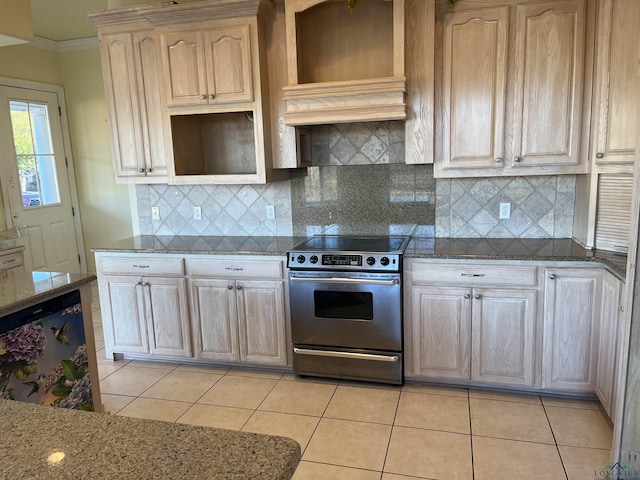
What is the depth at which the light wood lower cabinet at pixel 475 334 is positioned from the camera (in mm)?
2730

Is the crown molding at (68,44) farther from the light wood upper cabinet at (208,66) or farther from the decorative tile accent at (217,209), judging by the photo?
the light wood upper cabinet at (208,66)

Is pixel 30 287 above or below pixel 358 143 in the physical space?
below

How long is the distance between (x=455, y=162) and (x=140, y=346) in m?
2.52

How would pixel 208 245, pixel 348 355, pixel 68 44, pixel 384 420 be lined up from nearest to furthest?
pixel 384 420
pixel 348 355
pixel 208 245
pixel 68 44

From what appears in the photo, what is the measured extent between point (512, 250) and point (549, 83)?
3.23 ft

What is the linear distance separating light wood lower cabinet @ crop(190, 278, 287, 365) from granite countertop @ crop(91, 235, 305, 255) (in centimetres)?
20

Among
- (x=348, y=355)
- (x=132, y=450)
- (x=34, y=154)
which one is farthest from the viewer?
(x=34, y=154)

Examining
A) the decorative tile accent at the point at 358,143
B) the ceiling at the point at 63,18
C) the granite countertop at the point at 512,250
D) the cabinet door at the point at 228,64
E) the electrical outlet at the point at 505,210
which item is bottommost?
the granite countertop at the point at 512,250

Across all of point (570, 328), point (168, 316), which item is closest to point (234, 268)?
point (168, 316)

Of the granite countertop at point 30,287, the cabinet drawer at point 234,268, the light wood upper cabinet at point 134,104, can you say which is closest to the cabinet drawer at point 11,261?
the light wood upper cabinet at point 134,104

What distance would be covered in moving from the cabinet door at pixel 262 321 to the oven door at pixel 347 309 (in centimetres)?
12

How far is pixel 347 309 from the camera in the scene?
294cm

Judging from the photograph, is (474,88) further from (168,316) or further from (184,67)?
(168,316)

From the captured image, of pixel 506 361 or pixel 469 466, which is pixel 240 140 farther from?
pixel 469 466
